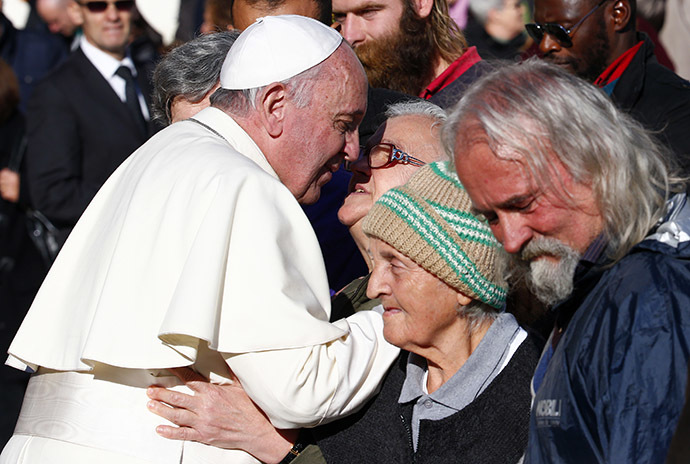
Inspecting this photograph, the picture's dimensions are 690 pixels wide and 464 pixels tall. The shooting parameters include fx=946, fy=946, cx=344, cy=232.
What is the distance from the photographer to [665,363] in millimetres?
2078

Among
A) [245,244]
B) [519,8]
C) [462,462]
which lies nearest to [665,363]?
[462,462]

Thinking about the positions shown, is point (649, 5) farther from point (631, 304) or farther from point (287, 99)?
point (631, 304)

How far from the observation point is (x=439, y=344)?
3.00m

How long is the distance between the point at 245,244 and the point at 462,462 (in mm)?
921

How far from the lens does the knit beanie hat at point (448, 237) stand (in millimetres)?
2834

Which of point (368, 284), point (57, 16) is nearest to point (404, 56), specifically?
point (368, 284)

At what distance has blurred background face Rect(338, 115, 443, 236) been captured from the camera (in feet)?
11.7

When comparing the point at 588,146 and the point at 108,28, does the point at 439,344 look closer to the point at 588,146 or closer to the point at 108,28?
the point at 588,146

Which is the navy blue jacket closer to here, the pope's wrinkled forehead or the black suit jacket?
the pope's wrinkled forehead

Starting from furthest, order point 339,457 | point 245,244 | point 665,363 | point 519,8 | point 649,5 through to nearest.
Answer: point 519,8 < point 649,5 < point 339,457 < point 245,244 < point 665,363

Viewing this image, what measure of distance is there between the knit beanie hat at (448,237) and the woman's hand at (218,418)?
700mm

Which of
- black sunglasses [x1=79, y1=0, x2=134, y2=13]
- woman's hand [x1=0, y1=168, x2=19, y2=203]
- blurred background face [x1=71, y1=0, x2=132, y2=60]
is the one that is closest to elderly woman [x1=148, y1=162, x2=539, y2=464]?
woman's hand [x1=0, y1=168, x2=19, y2=203]

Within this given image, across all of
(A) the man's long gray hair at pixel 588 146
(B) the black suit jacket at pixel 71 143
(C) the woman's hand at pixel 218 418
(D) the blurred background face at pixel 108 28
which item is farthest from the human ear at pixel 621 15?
(D) the blurred background face at pixel 108 28

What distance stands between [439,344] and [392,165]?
0.86 metres
